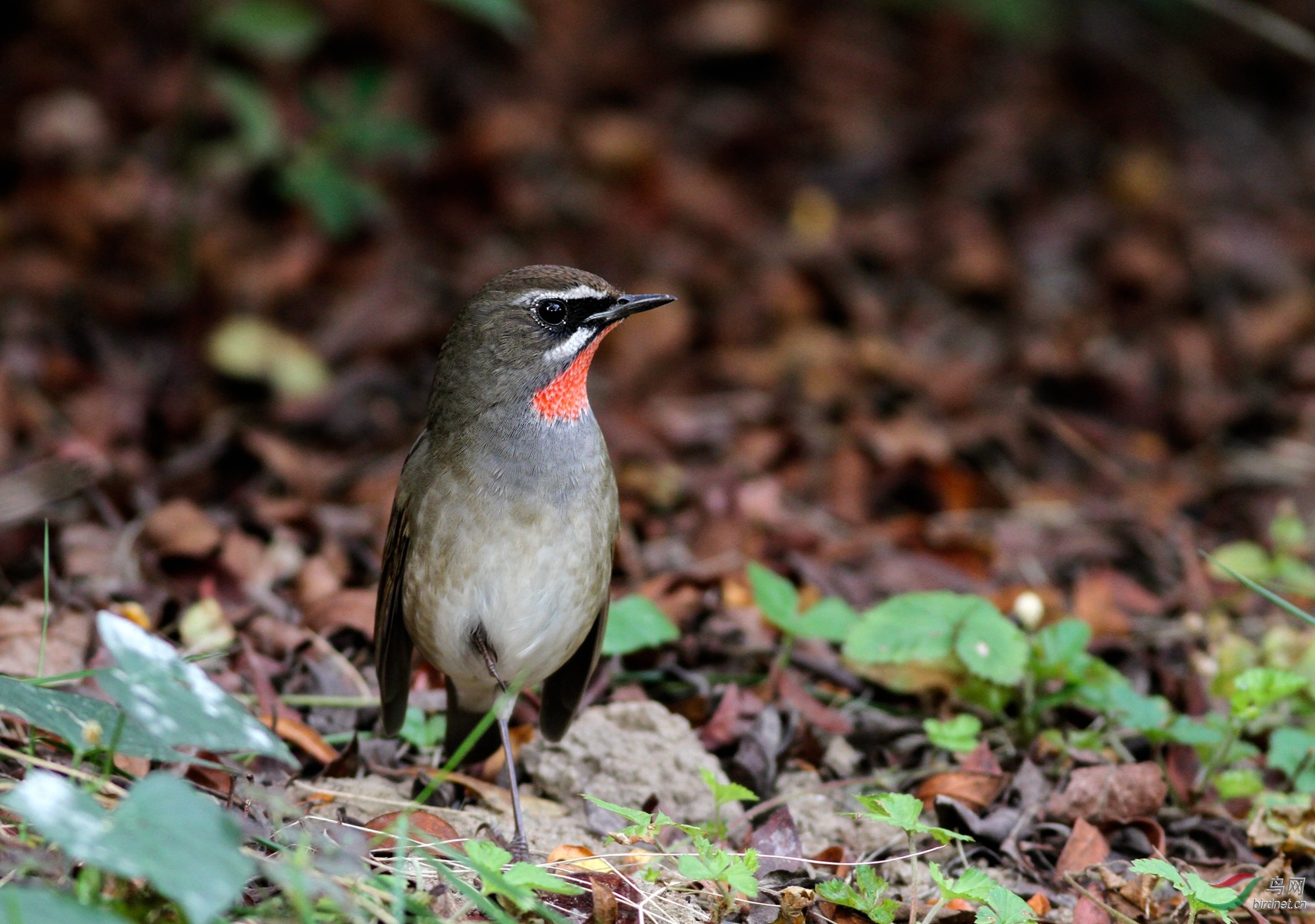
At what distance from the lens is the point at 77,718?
372 centimetres

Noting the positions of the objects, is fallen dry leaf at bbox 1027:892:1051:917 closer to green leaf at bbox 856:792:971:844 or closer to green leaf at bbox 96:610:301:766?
green leaf at bbox 856:792:971:844

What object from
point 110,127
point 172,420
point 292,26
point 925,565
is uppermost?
point 292,26

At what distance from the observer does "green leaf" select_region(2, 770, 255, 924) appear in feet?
9.26

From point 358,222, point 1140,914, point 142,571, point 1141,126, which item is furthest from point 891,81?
point 1140,914

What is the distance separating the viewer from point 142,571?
6277mm

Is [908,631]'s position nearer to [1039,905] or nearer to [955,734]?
[955,734]

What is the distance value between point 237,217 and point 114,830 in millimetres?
7857

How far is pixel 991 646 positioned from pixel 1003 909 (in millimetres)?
A: 1469

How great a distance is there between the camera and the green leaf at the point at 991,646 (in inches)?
201

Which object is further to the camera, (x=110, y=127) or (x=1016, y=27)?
(x=1016, y=27)

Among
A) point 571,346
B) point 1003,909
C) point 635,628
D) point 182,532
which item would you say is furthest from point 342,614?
point 1003,909

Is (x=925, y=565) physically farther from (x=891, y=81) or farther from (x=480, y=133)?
(x=891, y=81)

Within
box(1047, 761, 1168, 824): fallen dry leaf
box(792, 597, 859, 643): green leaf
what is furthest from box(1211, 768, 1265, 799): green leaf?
box(792, 597, 859, 643): green leaf

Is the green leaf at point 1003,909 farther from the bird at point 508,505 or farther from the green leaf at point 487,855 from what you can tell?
the bird at point 508,505
